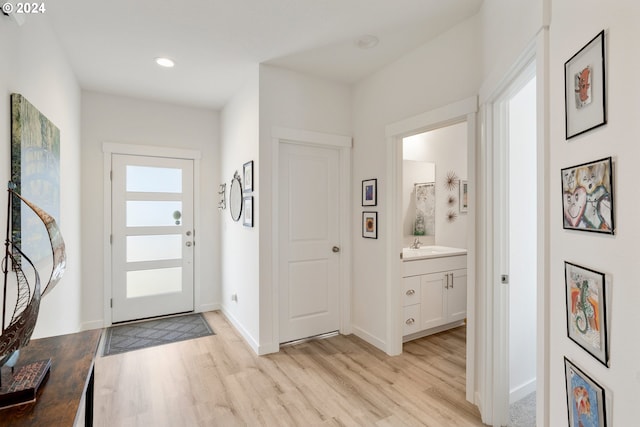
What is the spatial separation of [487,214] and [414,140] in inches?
94.7

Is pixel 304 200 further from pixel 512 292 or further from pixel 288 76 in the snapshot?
pixel 512 292

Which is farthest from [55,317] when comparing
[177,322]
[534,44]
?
[534,44]

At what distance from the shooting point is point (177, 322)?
3730 mm

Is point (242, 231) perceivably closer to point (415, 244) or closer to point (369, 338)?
point (369, 338)

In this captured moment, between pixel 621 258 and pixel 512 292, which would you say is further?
pixel 512 292

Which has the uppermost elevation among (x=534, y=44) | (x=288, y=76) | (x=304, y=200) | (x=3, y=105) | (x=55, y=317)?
(x=288, y=76)

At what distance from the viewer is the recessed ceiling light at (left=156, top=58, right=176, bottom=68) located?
9.23 feet

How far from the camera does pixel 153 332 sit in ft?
11.3

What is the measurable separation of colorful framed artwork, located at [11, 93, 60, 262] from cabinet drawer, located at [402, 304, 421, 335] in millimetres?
2835

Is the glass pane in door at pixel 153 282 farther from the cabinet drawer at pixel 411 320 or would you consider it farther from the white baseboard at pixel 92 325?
the cabinet drawer at pixel 411 320

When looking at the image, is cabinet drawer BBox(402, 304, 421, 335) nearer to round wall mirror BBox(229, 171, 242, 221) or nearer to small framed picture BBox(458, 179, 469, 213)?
small framed picture BBox(458, 179, 469, 213)

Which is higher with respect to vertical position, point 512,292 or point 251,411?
point 512,292

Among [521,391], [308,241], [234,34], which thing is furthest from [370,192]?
[521,391]

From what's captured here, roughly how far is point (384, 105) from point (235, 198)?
1.85 m
